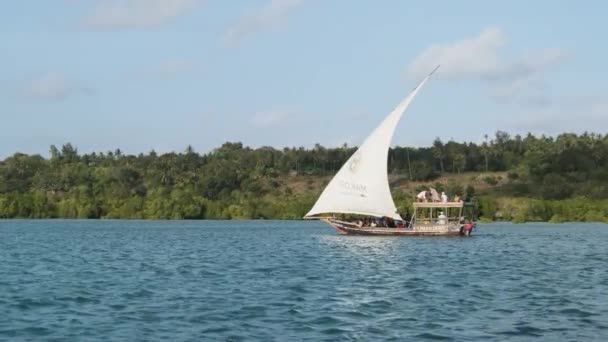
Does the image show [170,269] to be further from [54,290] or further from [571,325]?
[571,325]

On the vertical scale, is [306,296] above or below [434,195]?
below

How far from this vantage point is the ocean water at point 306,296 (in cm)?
3119

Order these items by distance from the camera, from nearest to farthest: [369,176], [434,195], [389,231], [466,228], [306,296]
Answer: [306,296], [369,176], [389,231], [434,195], [466,228]

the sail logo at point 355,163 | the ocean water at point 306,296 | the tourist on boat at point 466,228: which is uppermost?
the sail logo at point 355,163

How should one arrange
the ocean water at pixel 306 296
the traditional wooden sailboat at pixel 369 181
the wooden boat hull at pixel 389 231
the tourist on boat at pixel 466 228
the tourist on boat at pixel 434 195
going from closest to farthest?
the ocean water at pixel 306 296
the traditional wooden sailboat at pixel 369 181
the wooden boat hull at pixel 389 231
the tourist on boat at pixel 434 195
the tourist on boat at pixel 466 228

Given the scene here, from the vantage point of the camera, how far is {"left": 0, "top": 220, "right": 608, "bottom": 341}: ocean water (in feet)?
102

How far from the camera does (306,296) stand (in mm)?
40438

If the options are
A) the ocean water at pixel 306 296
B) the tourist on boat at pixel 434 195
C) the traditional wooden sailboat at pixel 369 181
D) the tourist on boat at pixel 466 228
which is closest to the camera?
the ocean water at pixel 306 296

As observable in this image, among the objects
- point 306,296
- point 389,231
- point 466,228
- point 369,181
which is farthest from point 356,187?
point 306,296

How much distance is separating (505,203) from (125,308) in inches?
5764

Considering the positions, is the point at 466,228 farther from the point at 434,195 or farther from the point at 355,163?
the point at 355,163

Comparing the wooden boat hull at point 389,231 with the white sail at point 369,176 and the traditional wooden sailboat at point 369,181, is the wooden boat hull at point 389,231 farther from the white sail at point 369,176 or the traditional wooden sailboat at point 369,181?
the white sail at point 369,176

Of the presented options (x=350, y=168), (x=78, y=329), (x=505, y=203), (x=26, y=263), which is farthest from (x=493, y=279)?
(x=505, y=203)

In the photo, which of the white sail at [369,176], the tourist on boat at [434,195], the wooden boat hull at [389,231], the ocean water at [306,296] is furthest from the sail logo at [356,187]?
the ocean water at [306,296]
